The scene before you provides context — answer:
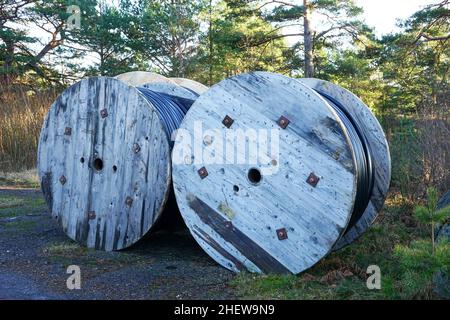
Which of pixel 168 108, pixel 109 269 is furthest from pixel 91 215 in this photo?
pixel 168 108

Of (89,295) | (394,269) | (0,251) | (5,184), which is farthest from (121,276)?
(5,184)

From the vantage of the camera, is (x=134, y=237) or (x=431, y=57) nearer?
(x=134, y=237)

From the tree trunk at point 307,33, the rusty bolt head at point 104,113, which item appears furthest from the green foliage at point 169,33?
the rusty bolt head at point 104,113

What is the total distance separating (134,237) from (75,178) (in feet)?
3.38

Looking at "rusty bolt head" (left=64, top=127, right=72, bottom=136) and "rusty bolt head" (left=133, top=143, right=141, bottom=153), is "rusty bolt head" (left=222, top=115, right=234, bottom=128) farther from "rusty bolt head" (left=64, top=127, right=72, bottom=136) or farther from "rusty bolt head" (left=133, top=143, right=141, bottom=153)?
"rusty bolt head" (left=64, top=127, right=72, bottom=136)

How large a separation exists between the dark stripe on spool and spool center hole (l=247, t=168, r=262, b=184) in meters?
0.46

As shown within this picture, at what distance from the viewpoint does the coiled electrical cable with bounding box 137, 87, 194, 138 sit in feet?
17.0

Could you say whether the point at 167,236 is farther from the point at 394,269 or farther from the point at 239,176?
the point at 394,269

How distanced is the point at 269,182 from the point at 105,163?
1920mm

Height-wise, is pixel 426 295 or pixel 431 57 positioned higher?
pixel 431 57

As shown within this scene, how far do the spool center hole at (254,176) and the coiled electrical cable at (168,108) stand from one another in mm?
1023

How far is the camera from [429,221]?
136 inches

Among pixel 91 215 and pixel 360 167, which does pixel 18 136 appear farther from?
pixel 360 167

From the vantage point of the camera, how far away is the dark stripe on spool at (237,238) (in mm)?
4426
